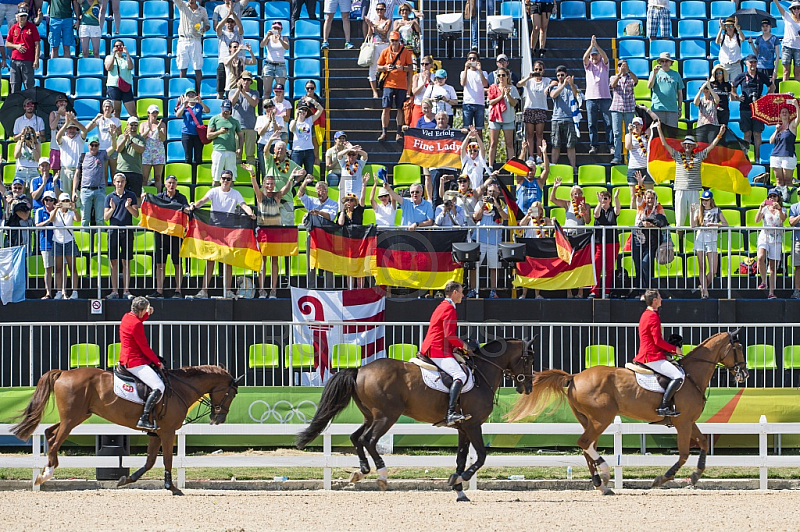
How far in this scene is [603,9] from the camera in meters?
31.4

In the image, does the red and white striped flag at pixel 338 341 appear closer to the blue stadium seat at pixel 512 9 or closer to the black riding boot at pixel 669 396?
the black riding boot at pixel 669 396

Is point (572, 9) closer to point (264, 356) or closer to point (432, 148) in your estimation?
point (432, 148)

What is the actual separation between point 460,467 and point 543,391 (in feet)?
5.45

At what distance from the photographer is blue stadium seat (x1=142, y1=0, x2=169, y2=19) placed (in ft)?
104

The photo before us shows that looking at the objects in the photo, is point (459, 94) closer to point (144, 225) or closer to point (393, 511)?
point (144, 225)

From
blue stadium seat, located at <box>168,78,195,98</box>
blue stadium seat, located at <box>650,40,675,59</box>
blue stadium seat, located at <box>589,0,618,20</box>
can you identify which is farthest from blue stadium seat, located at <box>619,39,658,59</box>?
blue stadium seat, located at <box>168,78,195,98</box>

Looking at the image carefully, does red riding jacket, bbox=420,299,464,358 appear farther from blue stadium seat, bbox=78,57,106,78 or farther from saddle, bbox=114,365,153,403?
blue stadium seat, bbox=78,57,106,78

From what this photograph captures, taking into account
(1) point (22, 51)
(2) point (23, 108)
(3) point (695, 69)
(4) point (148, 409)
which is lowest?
(4) point (148, 409)

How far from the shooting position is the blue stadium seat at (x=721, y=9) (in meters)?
31.9

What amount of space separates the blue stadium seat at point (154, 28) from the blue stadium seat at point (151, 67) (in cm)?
136

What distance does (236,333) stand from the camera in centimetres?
2072

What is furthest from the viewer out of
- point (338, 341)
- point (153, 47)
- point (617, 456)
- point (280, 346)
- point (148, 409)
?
point (153, 47)

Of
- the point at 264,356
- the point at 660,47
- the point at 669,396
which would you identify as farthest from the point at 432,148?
the point at 660,47

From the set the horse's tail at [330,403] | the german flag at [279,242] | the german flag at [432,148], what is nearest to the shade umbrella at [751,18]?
the german flag at [432,148]
